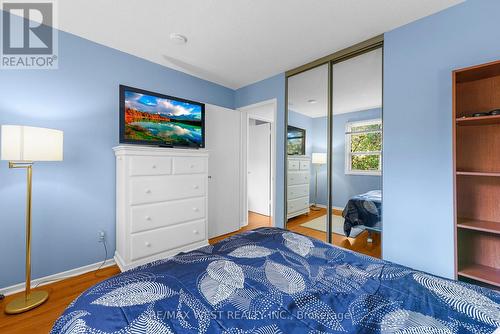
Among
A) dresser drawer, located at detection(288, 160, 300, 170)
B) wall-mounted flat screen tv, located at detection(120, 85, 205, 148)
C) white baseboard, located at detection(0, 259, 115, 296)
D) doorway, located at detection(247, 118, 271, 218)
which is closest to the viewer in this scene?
white baseboard, located at detection(0, 259, 115, 296)

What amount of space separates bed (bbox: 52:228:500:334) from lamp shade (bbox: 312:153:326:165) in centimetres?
166

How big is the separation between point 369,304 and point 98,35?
3.14 m

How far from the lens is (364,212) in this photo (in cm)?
237

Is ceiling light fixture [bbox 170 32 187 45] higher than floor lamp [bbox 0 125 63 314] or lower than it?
higher

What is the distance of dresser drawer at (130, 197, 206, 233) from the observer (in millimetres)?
2215

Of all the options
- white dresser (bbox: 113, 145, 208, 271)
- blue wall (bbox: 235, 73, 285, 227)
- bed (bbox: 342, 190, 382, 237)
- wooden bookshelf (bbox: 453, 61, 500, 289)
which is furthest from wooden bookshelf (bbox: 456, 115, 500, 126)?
white dresser (bbox: 113, 145, 208, 271)

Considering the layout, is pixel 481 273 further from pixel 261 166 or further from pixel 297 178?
pixel 261 166

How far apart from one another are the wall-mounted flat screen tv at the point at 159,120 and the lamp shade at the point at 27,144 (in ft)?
2.26

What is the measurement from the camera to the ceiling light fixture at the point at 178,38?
2.19 meters

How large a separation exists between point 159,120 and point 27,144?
124 cm

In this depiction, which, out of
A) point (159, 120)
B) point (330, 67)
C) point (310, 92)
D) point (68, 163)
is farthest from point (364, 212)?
point (68, 163)

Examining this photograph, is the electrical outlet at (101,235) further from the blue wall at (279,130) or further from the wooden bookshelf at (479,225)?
the wooden bookshelf at (479,225)

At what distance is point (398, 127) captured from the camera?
6.79 feet

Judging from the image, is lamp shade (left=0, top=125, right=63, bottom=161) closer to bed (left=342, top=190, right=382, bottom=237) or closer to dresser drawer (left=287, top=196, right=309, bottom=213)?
dresser drawer (left=287, top=196, right=309, bottom=213)
